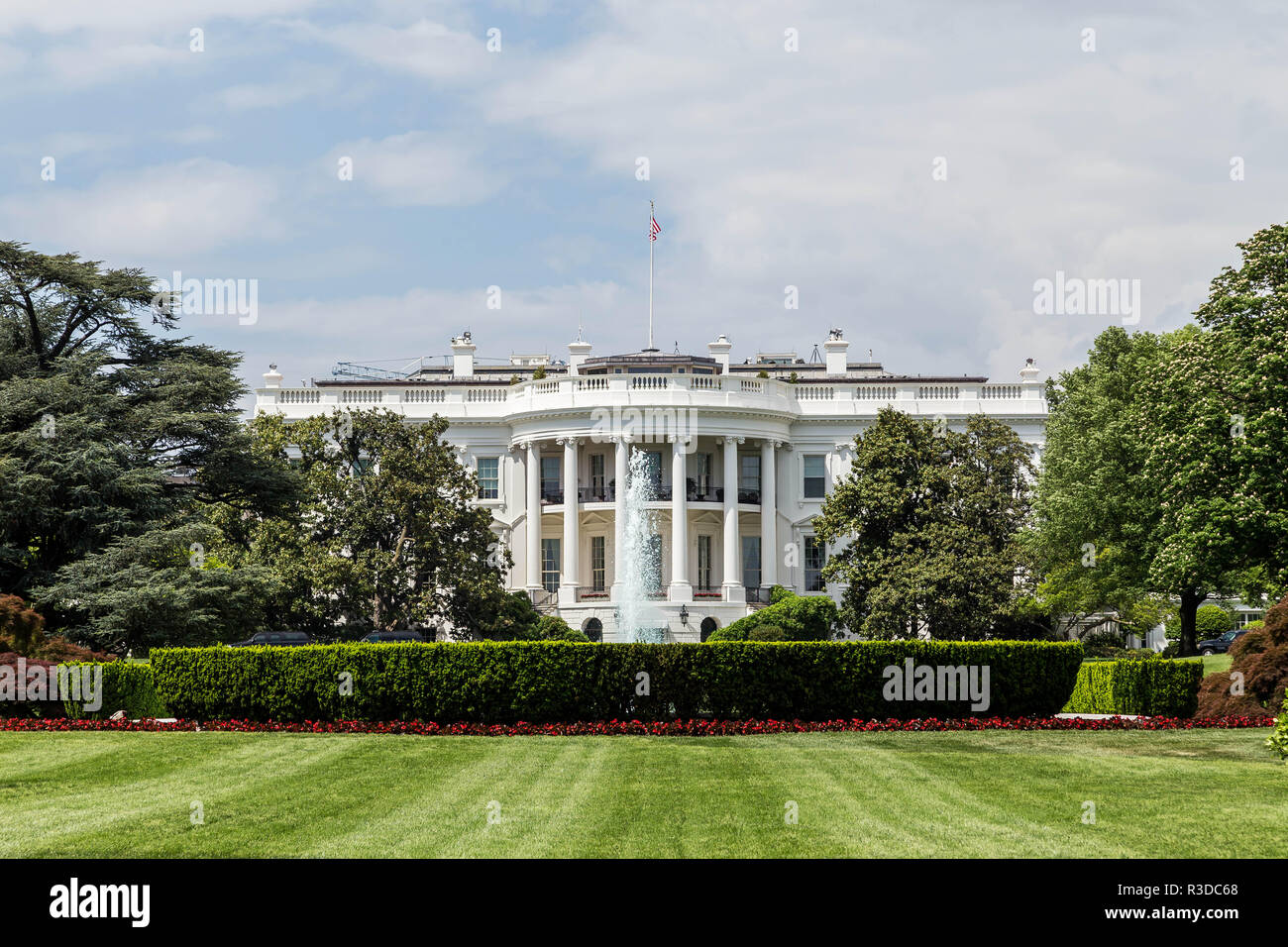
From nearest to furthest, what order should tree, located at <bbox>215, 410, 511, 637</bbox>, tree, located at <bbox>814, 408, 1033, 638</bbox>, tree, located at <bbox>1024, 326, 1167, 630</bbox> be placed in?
tree, located at <bbox>1024, 326, 1167, 630</bbox>
tree, located at <bbox>814, 408, 1033, 638</bbox>
tree, located at <bbox>215, 410, 511, 637</bbox>

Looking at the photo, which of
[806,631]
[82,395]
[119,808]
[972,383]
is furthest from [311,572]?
[972,383]

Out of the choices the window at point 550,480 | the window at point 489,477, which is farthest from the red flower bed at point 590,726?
the window at point 489,477

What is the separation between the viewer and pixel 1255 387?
2952 cm

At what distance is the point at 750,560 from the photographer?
2420 inches

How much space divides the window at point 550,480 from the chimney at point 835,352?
15.7 m

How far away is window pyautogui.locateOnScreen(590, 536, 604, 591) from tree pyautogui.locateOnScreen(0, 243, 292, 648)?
26.2m

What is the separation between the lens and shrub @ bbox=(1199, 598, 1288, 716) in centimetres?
2397

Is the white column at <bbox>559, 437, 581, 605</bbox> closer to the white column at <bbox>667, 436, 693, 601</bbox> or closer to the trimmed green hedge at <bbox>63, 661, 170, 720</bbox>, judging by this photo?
the white column at <bbox>667, 436, 693, 601</bbox>

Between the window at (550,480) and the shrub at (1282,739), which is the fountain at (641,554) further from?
the shrub at (1282,739)

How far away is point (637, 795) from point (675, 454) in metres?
42.4

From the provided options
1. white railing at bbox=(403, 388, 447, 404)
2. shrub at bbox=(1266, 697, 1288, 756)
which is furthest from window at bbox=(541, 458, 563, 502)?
shrub at bbox=(1266, 697, 1288, 756)

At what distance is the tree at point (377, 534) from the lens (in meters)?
42.8
